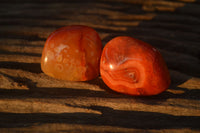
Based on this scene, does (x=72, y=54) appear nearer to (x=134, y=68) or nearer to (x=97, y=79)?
(x=97, y=79)

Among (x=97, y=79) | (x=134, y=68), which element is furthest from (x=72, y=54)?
(x=134, y=68)

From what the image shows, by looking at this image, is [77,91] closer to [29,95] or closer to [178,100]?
[29,95]

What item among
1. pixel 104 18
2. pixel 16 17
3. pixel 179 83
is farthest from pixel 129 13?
pixel 16 17

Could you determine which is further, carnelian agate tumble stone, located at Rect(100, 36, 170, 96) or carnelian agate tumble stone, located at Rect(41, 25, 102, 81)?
carnelian agate tumble stone, located at Rect(41, 25, 102, 81)

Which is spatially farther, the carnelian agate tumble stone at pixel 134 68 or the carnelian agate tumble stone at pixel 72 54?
the carnelian agate tumble stone at pixel 72 54
